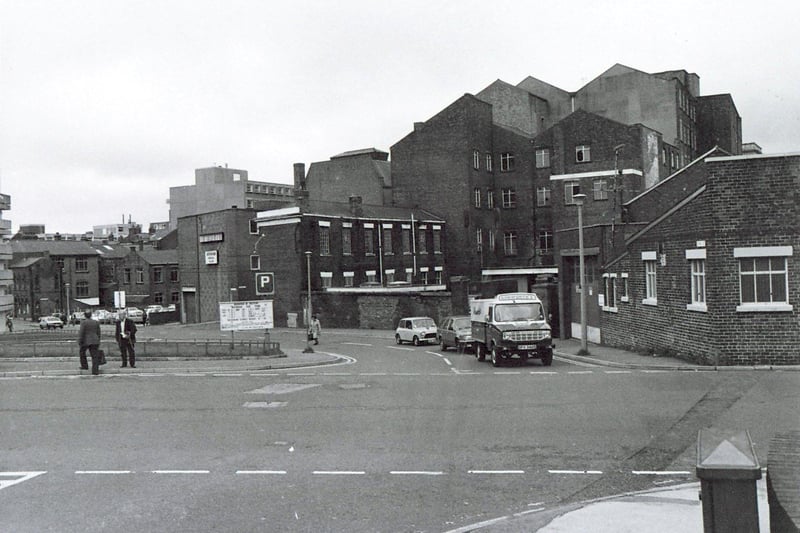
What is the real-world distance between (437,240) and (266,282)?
16.2 metres

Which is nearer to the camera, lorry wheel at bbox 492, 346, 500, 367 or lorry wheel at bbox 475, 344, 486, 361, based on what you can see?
lorry wheel at bbox 492, 346, 500, 367

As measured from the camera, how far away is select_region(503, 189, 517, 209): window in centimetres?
7094

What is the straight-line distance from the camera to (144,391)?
18.6m

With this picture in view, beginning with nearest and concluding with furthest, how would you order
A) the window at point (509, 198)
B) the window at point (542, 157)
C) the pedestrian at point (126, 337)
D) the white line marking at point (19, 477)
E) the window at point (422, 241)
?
1. the white line marking at point (19, 477)
2. the pedestrian at point (126, 337)
3. the window at point (422, 241)
4. the window at point (542, 157)
5. the window at point (509, 198)

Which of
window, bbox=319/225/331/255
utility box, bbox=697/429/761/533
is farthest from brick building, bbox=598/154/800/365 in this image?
window, bbox=319/225/331/255

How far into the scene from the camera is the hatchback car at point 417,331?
40.5 meters

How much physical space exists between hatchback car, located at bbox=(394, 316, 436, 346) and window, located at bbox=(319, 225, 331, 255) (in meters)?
18.4

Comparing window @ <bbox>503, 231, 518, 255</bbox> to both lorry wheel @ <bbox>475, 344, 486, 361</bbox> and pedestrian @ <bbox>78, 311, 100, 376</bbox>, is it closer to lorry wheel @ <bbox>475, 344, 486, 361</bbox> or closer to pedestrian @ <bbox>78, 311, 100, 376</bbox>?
lorry wheel @ <bbox>475, 344, 486, 361</bbox>

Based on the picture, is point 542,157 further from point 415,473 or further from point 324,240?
point 415,473

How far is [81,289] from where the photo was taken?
105 metres

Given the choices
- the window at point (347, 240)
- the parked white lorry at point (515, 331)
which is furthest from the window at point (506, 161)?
the parked white lorry at point (515, 331)

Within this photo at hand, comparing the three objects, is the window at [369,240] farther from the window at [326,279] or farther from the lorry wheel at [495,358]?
the lorry wheel at [495,358]

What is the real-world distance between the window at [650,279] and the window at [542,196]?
4248 centimetres

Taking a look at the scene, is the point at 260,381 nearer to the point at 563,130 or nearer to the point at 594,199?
the point at 594,199
